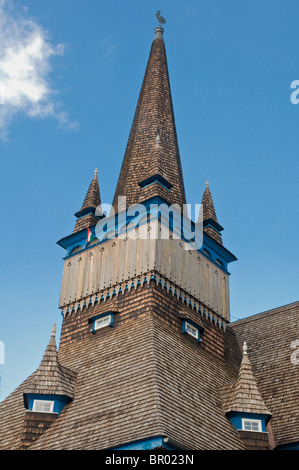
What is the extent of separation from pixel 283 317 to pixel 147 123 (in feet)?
35.2

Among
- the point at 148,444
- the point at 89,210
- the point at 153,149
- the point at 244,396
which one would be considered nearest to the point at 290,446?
the point at 244,396

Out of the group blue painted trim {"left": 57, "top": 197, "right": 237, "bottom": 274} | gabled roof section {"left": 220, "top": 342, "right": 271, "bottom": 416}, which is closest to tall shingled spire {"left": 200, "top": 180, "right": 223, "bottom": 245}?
blue painted trim {"left": 57, "top": 197, "right": 237, "bottom": 274}

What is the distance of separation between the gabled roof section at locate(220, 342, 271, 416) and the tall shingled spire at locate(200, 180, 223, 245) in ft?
24.8

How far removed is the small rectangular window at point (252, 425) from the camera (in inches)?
865

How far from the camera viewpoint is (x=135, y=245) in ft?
86.7

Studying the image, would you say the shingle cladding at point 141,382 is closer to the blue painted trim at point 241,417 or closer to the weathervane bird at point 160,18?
the blue painted trim at point 241,417

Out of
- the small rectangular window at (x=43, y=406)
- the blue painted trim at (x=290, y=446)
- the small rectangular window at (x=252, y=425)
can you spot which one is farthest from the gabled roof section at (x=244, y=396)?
the small rectangular window at (x=43, y=406)

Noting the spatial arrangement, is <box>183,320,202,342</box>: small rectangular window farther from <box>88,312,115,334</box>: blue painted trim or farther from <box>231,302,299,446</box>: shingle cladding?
<box>231,302,299,446</box>: shingle cladding

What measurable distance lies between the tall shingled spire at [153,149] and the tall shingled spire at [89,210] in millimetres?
790

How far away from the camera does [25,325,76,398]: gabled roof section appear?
73.4ft

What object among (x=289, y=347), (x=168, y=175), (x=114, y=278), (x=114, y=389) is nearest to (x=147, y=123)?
(x=168, y=175)

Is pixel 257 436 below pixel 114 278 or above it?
below

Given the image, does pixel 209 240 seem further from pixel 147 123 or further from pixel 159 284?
pixel 147 123

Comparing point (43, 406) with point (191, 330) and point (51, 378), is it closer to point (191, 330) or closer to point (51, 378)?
point (51, 378)
